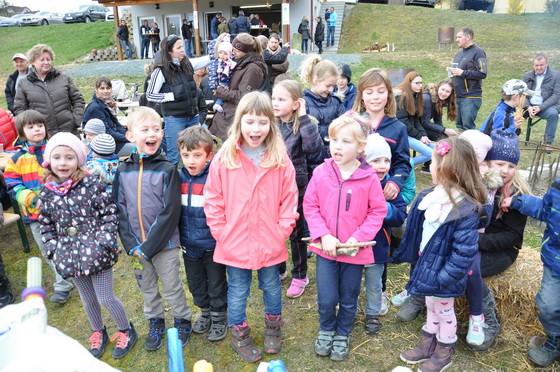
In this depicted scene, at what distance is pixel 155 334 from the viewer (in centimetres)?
309

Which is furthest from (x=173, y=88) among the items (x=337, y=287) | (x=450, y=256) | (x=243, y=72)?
(x=450, y=256)

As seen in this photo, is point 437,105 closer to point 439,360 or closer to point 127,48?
point 439,360

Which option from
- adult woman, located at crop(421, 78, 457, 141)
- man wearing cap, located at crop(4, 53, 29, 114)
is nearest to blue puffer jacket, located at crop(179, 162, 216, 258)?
adult woman, located at crop(421, 78, 457, 141)

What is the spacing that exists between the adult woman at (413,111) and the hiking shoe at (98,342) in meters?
4.24

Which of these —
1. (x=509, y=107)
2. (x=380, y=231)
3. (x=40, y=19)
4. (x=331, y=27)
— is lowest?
(x=380, y=231)

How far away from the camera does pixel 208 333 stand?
10.6 ft

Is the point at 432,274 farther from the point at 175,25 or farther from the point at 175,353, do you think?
the point at 175,25

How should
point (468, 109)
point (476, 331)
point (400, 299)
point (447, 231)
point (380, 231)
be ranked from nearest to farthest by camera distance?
point (447, 231) < point (476, 331) < point (380, 231) < point (400, 299) < point (468, 109)

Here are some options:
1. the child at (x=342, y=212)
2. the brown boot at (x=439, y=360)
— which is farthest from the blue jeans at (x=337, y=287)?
the brown boot at (x=439, y=360)

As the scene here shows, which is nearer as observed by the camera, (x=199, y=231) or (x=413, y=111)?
(x=199, y=231)

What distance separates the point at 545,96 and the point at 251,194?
7693 mm

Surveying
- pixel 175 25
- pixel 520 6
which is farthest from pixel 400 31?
pixel 175 25

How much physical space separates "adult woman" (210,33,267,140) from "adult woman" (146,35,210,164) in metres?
0.47

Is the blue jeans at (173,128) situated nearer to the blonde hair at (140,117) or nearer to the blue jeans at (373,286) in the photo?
the blonde hair at (140,117)
